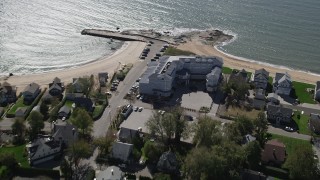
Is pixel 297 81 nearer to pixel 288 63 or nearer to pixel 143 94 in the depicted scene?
pixel 288 63

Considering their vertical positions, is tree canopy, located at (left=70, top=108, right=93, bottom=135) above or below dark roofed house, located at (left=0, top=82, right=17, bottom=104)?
above

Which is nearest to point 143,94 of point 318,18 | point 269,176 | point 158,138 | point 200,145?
point 158,138

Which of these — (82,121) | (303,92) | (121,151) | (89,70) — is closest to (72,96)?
(82,121)

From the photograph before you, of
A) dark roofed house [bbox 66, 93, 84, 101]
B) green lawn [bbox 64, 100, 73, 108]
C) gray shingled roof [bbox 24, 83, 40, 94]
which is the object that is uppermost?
gray shingled roof [bbox 24, 83, 40, 94]

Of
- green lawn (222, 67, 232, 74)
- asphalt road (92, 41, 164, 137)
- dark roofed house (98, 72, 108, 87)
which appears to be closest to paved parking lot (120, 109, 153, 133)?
asphalt road (92, 41, 164, 137)

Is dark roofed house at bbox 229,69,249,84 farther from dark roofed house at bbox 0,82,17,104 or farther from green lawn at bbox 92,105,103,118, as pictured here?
dark roofed house at bbox 0,82,17,104

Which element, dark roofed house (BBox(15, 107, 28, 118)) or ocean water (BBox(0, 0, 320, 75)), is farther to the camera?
ocean water (BBox(0, 0, 320, 75))

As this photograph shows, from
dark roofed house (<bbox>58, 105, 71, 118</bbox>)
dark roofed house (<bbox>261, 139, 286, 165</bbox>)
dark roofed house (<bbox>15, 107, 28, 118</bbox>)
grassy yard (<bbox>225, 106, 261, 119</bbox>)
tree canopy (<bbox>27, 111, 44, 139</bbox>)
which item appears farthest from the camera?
grassy yard (<bbox>225, 106, 261, 119</bbox>)

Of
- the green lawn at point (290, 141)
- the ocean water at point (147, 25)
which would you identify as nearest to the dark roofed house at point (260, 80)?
the ocean water at point (147, 25)

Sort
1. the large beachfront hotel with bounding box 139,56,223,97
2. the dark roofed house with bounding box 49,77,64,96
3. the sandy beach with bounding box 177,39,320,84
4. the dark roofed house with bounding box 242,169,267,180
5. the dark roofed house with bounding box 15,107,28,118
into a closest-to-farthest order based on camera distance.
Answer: the dark roofed house with bounding box 242,169,267,180 → the dark roofed house with bounding box 15,107,28,118 → the large beachfront hotel with bounding box 139,56,223,97 → the dark roofed house with bounding box 49,77,64,96 → the sandy beach with bounding box 177,39,320,84
